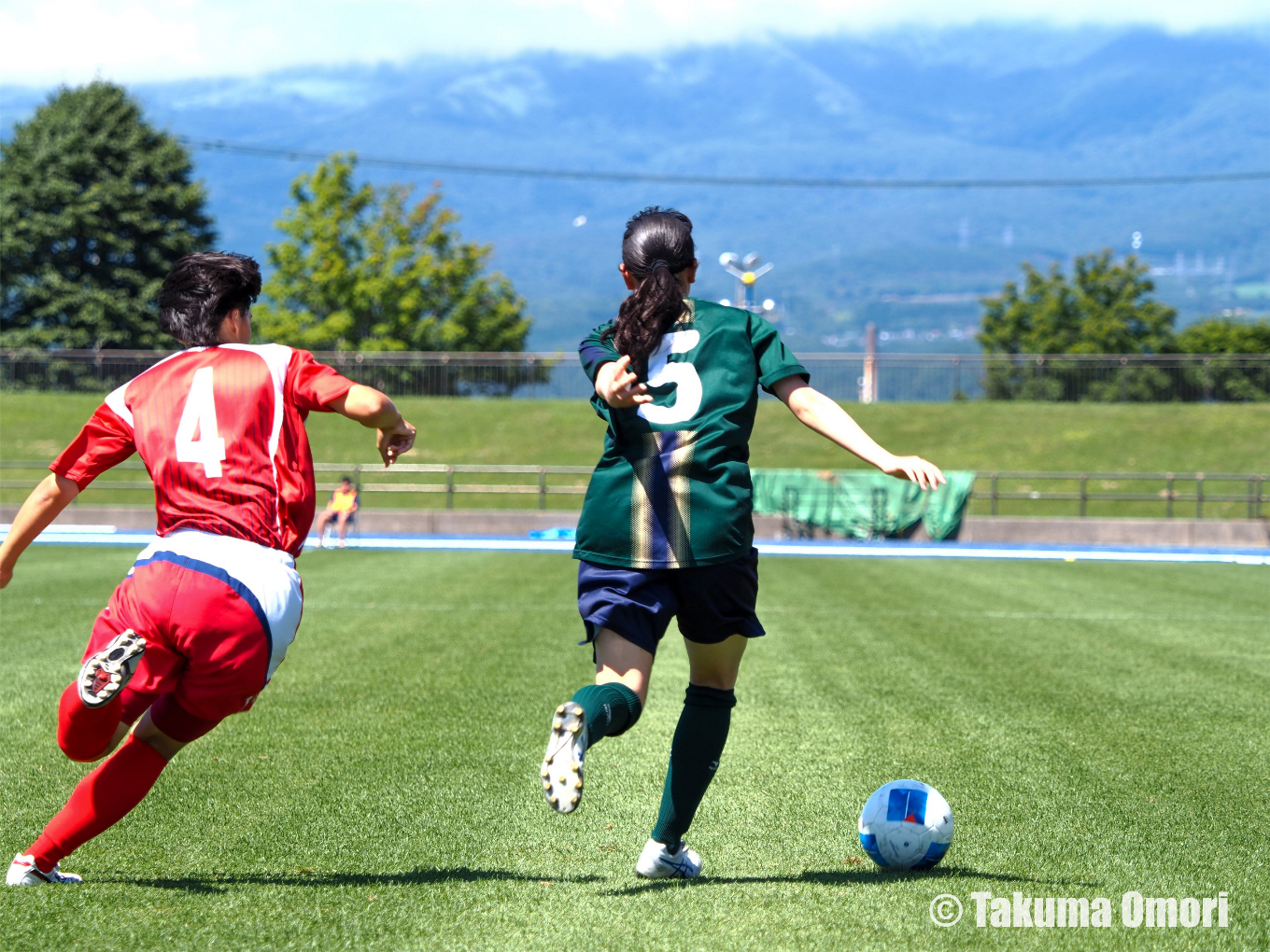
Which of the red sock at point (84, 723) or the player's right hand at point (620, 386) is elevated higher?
the player's right hand at point (620, 386)

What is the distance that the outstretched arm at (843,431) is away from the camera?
3498 mm

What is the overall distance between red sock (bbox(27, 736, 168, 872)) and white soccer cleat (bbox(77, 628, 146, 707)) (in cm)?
40

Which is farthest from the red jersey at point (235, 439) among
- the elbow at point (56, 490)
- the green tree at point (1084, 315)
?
the green tree at point (1084, 315)

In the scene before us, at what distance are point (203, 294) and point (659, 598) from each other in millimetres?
1512

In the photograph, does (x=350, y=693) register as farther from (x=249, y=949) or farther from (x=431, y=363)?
(x=431, y=363)

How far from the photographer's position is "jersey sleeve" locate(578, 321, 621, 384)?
12.2 ft

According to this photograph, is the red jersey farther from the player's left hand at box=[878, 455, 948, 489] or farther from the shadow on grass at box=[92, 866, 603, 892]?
the player's left hand at box=[878, 455, 948, 489]

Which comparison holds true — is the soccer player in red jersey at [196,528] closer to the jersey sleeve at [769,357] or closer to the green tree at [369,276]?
the jersey sleeve at [769,357]

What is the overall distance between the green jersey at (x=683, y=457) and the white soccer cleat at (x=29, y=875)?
175 cm

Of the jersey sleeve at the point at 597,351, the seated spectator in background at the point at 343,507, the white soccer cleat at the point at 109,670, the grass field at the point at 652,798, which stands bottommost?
the seated spectator in background at the point at 343,507

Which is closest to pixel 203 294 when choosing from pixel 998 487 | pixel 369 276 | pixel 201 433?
pixel 201 433

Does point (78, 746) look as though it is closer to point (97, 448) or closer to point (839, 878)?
point (97, 448)

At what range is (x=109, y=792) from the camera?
11.9ft

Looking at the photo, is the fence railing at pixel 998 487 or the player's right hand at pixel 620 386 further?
the fence railing at pixel 998 487
